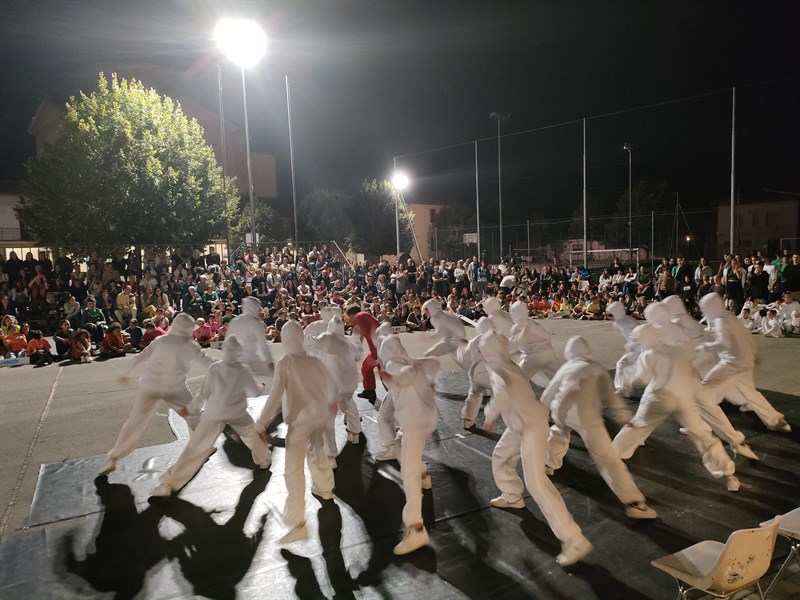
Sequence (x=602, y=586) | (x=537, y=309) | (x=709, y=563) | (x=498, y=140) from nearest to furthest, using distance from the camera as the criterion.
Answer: (x=709, y=563)
(x=602, y=586)
(x=537, y=309)
(x=498, y=140)

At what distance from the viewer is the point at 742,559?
3102 millimetres

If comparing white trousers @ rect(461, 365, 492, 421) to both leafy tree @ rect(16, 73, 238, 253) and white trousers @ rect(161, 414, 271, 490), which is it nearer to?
white trousers @ rect(161, 414, 271, 490)

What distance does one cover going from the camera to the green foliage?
35031 millimetres

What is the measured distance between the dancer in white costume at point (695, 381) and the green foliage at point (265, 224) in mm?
29335

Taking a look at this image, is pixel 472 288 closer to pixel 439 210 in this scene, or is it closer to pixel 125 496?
pixel 125 496

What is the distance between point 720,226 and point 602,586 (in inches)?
1125

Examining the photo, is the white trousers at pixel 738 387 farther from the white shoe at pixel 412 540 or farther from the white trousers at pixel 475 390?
the white shoe at pixel 412 540

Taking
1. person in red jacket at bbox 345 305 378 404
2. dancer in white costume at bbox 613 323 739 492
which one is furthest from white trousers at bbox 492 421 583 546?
person in red jacket at bbox 345 305 378 404

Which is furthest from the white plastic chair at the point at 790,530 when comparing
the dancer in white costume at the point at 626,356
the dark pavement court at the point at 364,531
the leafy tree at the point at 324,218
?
the leafy tree at the point at 324,218

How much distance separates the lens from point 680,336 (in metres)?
5.58

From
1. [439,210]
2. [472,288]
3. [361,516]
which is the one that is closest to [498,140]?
[472,288]

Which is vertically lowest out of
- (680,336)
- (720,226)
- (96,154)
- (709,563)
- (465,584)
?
(465,584)

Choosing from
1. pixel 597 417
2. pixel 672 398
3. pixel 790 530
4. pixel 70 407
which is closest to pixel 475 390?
pixel 672 398

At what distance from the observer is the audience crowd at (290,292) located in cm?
1437
